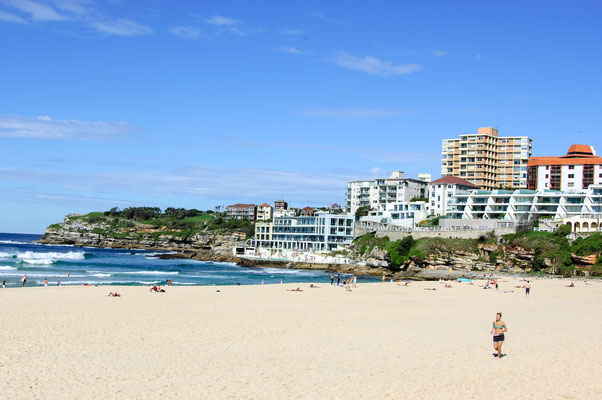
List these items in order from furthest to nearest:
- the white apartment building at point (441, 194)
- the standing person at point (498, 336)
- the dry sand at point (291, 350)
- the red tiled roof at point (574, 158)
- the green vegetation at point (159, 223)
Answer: the green vegetation at point (159, 223) < the red tiled roof at point (574, 158) < the white apartment building at point (441, 194) < the standing person at point (498, 336) < the dry sand at point (291, 350)

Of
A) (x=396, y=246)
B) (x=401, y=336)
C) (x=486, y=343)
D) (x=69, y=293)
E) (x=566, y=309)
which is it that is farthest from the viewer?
(x=396, y=246)

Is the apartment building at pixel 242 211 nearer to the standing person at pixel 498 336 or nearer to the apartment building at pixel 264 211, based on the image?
the apartment building at pixel 264 211

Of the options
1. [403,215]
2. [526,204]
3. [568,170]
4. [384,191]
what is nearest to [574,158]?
[568,170]

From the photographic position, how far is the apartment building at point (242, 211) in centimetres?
17288

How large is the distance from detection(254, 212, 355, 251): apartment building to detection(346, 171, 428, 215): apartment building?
581 inches

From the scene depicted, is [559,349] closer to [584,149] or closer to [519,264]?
[519,264]

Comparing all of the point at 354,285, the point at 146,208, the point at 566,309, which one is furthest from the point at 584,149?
the point at 146,208

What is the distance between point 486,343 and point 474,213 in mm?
73393

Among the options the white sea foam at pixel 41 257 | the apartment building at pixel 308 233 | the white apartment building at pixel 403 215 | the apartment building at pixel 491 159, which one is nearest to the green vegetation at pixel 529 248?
the apartment building at pixel 308 233

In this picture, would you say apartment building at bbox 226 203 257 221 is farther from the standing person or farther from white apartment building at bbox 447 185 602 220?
the standing person

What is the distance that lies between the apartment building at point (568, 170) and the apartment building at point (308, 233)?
37842mm

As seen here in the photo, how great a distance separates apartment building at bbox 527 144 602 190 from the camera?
321 feet

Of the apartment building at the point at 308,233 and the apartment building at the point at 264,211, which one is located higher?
the apartment building at the point at 264,211

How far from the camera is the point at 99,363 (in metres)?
14.7
